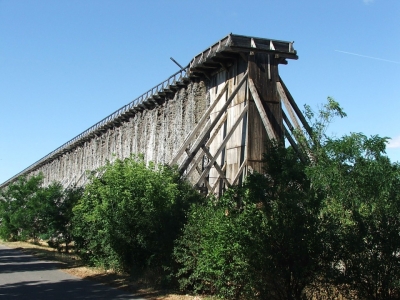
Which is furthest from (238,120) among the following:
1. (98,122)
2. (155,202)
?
(98,122)

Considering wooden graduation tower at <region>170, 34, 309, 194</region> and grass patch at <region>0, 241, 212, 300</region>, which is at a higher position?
wooden graduation tower at <region>170, 34, 309, 194</region>

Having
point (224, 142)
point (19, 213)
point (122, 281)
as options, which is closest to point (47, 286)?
point (122, 281)

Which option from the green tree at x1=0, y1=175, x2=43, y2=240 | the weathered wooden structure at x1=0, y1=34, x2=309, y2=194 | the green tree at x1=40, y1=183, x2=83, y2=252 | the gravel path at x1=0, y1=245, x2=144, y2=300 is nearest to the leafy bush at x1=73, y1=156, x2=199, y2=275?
the gravel path at x1=0, y1=245, x2=144, y2=300

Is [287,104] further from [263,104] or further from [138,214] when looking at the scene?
[138,214]

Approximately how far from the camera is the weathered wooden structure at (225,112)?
19859 mm

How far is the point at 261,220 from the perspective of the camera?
9625 mm

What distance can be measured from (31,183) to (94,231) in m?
22.9

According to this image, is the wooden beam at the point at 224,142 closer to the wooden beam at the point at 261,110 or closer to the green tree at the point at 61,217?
the wooden beam at the point at 261,110

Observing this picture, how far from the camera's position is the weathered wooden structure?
19859mm

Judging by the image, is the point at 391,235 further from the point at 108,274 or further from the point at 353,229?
the point at 108,274

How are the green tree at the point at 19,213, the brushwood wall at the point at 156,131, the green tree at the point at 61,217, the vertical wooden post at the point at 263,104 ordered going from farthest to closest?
the green tree at the point at 19,213 → the brushwood wall at the point at 156,131 → the green tree at the point at 61,217 → the vertical wooden post at the point at 263,104

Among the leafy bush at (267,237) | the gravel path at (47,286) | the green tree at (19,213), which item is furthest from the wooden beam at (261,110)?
the green tree at (19,213)

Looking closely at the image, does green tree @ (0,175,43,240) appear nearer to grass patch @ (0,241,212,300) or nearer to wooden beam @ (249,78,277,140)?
grass patch @ (0,241,212,300)

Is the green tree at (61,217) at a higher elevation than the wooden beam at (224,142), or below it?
below
